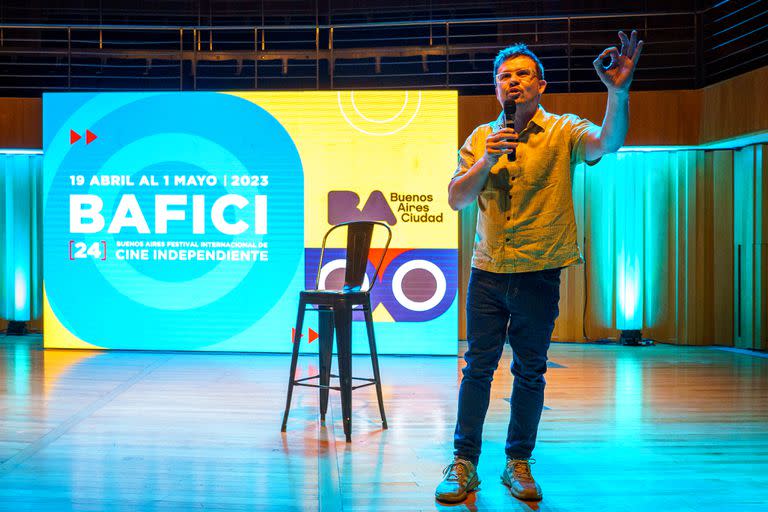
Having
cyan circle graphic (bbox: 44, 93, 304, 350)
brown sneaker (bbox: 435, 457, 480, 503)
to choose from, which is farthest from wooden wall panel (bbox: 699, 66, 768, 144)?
brown sneaker (bbox: 435, 457, 480, 503)

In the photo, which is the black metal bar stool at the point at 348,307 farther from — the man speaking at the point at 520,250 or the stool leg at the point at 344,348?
the man speaking at the point at 520,250

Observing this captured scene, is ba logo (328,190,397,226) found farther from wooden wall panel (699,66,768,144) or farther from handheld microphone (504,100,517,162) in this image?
handheld microphone (504,100,517,162)

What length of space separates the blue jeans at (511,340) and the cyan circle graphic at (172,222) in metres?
3.57

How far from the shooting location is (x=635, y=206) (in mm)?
6762

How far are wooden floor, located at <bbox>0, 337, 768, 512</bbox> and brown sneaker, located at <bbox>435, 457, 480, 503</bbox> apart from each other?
0.04 m

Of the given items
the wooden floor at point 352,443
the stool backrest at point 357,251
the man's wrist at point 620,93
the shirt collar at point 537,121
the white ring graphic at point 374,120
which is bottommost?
the wooden floor at point 352,443

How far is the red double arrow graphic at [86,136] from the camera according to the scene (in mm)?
5992

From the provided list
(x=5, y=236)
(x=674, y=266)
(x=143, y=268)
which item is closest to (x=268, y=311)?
(x=143, y=268)

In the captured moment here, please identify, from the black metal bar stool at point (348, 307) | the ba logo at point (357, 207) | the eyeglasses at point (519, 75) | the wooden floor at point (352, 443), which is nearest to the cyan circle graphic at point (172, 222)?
the ba logo at point (357, 207)

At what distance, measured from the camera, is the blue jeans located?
239 cm

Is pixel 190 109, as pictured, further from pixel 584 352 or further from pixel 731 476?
pixel 731 476

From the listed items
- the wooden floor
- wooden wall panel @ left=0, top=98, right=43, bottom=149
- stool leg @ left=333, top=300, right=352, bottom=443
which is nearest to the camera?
the wooden floor

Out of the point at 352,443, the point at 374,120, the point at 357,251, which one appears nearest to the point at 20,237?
the point at 374,120

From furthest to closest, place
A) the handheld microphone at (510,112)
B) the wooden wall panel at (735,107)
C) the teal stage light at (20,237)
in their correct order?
1. the teal stage light at (20,237)
2. the wooden wall panel at (735,107)
3. the handheld microphone at (510,112)
